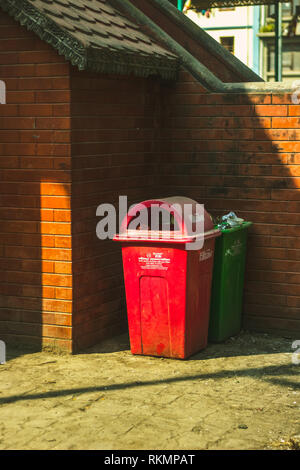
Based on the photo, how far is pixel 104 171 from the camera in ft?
24.9

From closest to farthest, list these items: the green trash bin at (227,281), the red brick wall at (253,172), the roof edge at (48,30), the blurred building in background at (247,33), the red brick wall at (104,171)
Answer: the roof edge at (48,30), the red brick wall at (104,171), the green trash bin at (227,281), the red brick wall at (253,172), the blurred building in background at (247,33)

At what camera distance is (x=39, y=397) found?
615 centimetres

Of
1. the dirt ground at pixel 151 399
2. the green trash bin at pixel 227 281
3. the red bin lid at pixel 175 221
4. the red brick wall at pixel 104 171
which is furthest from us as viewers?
Answer: the green trash bin at pixel 227 281

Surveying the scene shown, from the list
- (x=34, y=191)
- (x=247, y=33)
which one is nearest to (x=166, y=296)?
(x=34, y=191)

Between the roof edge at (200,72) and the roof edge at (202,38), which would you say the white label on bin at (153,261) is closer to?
the roof edge at (200,72)

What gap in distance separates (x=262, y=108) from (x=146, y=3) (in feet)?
6.56

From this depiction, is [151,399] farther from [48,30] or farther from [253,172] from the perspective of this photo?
[48,30]

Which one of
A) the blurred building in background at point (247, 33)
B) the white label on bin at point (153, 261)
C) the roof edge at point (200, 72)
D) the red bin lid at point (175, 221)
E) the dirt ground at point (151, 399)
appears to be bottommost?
the dirt ground at point (151, 399)

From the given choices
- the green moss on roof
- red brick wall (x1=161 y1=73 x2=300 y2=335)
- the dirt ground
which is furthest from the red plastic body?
the green moss on roof

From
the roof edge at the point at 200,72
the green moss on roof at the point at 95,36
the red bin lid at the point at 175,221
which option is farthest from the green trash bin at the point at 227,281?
the green moss on roof at the point at 95,36

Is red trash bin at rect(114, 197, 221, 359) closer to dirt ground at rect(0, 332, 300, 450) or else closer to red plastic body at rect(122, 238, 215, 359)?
red plastic body at rect(122, 238, 215, 359)

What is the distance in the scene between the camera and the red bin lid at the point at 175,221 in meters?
6.90

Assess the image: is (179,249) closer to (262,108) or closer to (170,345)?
(170,345)

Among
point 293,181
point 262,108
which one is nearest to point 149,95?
point 262,108
